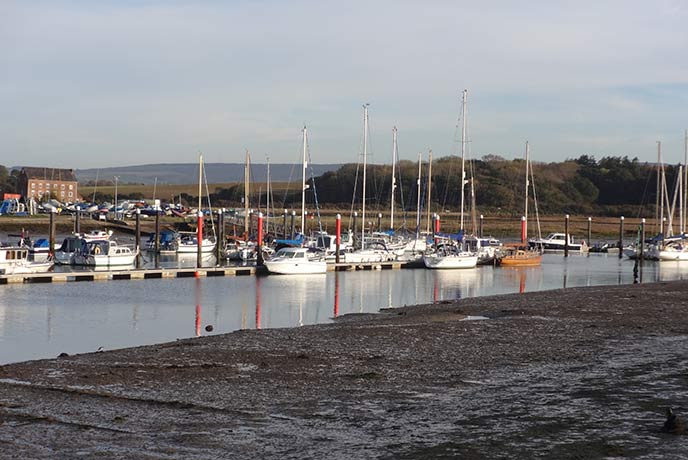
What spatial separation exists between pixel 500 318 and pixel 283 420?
58.9 ft

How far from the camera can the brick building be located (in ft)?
532

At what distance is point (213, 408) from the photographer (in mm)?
A: 18031

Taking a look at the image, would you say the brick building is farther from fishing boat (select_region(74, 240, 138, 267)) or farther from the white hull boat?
the white hull boat

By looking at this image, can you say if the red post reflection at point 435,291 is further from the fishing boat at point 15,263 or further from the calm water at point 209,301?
the fishing boat at point 15,263

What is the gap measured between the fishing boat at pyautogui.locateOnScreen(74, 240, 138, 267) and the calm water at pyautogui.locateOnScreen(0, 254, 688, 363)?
36.9 ft

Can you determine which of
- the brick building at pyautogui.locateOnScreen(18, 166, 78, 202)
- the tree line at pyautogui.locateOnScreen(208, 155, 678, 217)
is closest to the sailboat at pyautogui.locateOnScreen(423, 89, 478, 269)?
the tree line at pyautogui.locateOnScreen(208, 155, 678, 217)

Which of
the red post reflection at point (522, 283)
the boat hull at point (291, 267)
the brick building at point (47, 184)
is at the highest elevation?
the brick building at point (47, 184)

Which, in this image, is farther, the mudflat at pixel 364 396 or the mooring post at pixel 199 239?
the mooring post at pixel 199 239

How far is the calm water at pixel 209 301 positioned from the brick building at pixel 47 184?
108669 millimetres

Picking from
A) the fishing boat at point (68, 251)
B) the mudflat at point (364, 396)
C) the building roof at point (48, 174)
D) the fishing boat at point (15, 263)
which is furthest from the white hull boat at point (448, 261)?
the building roof at point (48, 174)

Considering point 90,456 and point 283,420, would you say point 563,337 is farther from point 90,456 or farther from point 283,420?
point 90,456

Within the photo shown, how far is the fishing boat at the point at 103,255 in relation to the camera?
63.9 meters

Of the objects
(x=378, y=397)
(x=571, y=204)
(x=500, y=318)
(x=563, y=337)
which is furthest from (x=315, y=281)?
(x=571, y=204)

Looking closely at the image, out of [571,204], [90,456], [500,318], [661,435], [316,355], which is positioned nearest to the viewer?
[90,456]
